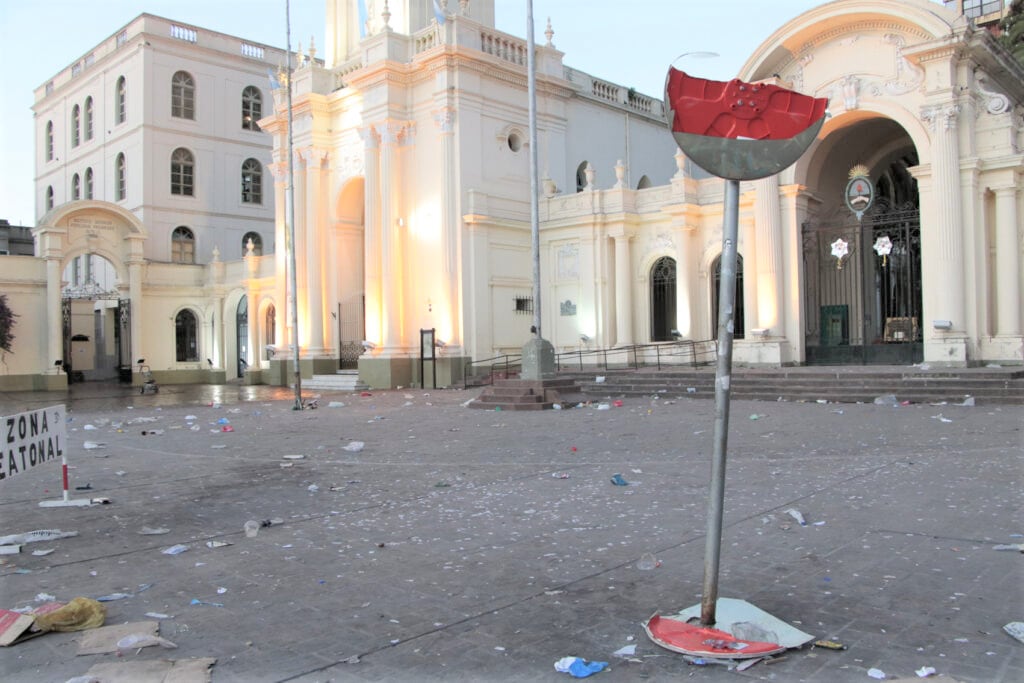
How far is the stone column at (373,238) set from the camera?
28203 millimetres

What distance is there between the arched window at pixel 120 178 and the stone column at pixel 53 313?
8.14m

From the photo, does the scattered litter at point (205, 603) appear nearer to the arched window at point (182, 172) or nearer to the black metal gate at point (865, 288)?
the black metal gate at point (865, 288)

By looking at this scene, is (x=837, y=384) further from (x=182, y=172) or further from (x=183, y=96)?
(x=183, y=96)

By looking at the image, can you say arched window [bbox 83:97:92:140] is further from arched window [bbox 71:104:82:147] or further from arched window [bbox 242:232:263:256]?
arched window [bbox 242:232:263:256]

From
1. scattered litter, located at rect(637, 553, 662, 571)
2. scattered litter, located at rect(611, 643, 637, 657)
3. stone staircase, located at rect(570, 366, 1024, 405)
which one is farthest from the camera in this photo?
stone staircase, located at rect(570, 366, 1024, 405)

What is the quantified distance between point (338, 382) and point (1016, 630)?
26.2 metres

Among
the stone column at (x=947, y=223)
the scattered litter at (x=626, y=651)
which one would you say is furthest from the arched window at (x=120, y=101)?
the scattered litter at (x=626, y=651)

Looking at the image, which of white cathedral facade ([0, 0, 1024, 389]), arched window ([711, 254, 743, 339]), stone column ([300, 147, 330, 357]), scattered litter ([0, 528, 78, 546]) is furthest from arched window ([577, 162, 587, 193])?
scattered litter ([0, 528, 78, 546])

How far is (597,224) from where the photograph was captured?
26812 mm

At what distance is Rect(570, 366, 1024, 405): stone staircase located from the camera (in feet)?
52.4

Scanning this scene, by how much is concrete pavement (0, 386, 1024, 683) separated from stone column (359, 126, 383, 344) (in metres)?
16.8

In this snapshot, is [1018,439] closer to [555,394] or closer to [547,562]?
[547,562]

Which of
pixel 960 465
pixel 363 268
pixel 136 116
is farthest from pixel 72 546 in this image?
pixel 136 116

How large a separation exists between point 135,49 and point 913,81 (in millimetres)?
34322
